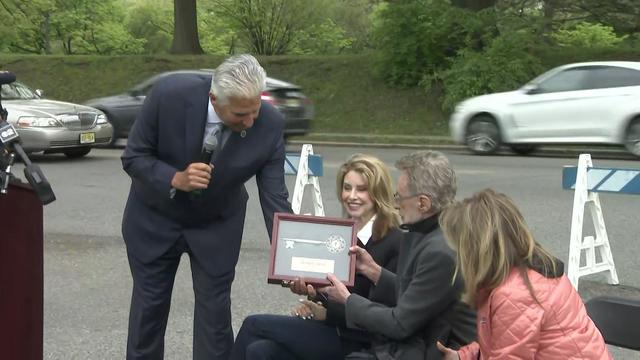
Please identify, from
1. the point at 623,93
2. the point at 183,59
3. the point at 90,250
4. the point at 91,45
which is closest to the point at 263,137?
the point at 90,250

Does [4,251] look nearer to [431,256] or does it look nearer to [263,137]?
[263,137]

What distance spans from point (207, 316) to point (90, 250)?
4883 millimetres

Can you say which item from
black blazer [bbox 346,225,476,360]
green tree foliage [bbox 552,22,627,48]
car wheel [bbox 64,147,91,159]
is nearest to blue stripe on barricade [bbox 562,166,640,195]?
black blazer [bbox 346,225,476,360]

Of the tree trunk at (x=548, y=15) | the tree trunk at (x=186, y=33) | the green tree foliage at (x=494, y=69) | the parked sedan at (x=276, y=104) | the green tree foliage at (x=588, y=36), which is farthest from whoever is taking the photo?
the green tree foliage at (x=588, y=36)

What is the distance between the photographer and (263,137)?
3.88 metres

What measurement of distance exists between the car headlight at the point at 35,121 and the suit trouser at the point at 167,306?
1188cm

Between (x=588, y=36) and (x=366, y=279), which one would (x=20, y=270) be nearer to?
(x=366, y=279)

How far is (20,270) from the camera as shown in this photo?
363cm

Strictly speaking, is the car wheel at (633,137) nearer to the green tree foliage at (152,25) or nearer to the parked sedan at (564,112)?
the parked sedan at (564,112)

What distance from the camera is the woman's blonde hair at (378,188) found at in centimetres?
399

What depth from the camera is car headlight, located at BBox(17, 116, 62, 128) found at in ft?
49.9

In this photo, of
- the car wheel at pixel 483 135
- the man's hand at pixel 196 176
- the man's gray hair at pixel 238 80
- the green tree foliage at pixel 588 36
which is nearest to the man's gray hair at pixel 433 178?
the man's gray hair at pixel 238 80

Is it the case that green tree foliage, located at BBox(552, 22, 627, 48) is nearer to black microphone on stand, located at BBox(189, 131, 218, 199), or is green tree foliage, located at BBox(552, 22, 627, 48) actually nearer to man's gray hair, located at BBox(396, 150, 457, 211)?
man's gray hair, located at BBox(396, 150, 457, 211)

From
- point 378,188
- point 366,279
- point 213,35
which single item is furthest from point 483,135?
point 213,35
